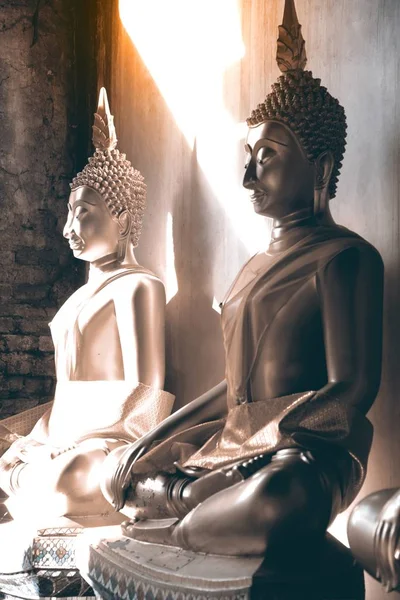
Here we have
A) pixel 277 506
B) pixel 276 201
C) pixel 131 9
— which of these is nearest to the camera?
pixel 277 506

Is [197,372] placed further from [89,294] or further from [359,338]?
[359,338]

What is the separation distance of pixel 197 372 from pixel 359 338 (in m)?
1.45

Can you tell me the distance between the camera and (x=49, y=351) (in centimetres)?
526

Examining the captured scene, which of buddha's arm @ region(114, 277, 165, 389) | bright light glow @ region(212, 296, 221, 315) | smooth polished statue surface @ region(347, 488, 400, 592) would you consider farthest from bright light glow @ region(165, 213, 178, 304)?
smooth polished statue surface @ region(347, 488, 400, 592)

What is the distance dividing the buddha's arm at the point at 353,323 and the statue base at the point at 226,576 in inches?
16.0

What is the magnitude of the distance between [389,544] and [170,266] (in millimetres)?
2421

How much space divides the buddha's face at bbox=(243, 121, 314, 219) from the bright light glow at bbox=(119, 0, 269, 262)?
702 millimetres

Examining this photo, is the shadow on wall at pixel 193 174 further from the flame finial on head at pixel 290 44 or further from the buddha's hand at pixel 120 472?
the buddha's hand at pixel 120 472

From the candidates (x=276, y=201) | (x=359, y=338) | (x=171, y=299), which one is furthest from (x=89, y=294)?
(x=359, y=338)

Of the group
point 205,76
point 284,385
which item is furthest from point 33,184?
point 284,385

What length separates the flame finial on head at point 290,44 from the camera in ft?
10.7

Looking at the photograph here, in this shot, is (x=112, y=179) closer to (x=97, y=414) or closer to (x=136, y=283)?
(x=136, y=283)

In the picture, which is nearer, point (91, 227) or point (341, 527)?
point (341, 527)

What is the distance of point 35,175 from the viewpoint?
527 cm
